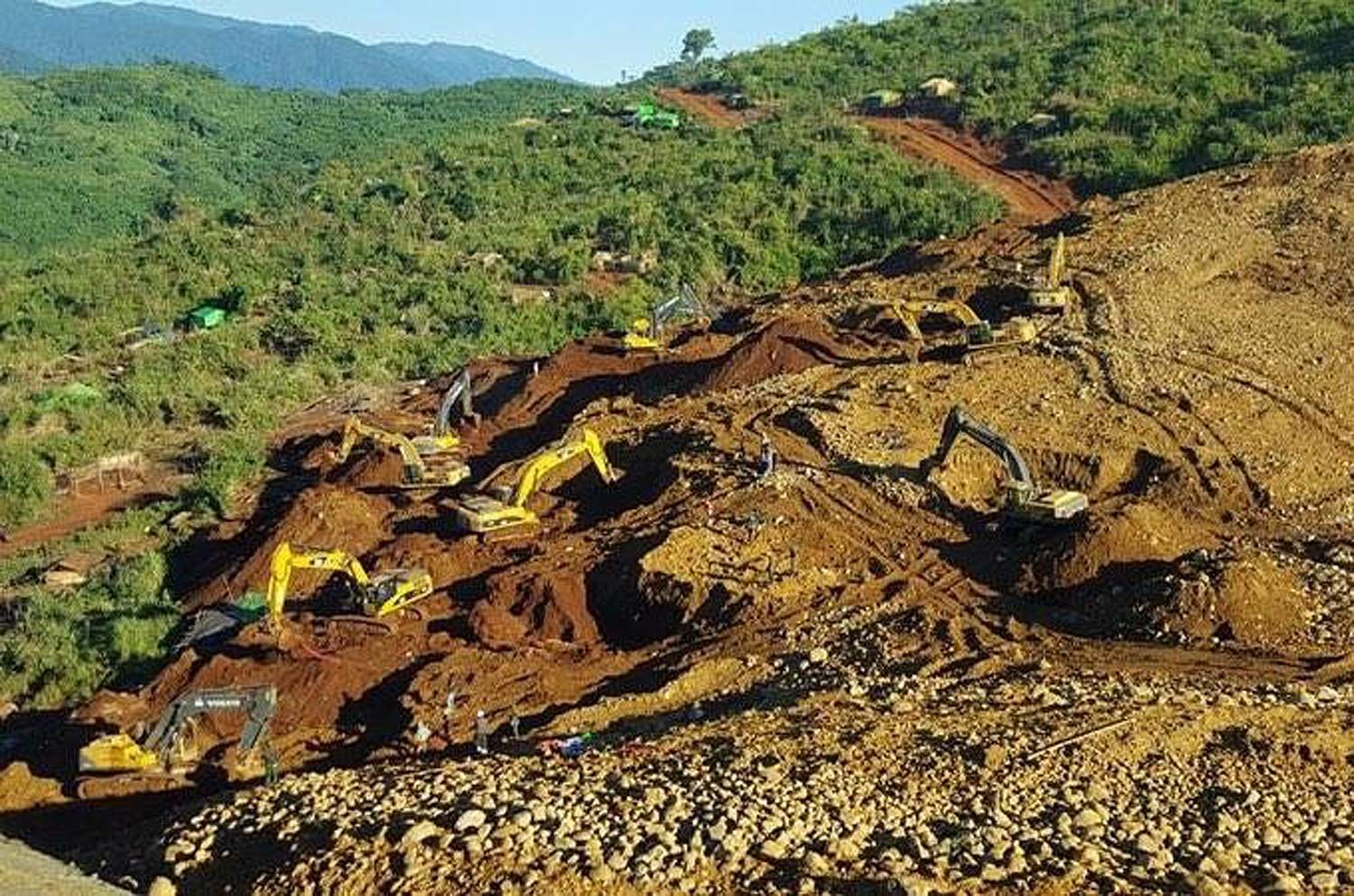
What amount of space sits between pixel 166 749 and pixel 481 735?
3.06 m

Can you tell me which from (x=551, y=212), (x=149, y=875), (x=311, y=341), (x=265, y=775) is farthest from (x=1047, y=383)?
(x=551, y=212)

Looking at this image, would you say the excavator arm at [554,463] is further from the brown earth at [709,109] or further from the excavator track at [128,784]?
the brown earth at [709,109]

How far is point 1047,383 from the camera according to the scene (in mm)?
18781

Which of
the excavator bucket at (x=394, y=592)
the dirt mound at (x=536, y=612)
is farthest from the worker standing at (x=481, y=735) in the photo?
the excavator bucket at (x=394, y=592)

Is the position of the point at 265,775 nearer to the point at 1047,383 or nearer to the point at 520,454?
the point at 520,454

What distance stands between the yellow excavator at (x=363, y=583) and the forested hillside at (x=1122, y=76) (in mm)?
24247

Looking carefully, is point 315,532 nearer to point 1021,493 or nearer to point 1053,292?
point 1021,493

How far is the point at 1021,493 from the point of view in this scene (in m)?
14.8

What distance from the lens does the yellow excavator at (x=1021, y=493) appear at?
570 inches

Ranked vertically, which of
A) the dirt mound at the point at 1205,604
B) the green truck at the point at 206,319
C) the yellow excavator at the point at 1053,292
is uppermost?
the yellow excavator at the point at 1053,292

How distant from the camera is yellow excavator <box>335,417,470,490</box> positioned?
19078 millimetres

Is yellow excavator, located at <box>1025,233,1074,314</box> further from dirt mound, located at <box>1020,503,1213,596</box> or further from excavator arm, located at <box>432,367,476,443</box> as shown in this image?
excavator arm, located at <box>432,367,476,443</box>

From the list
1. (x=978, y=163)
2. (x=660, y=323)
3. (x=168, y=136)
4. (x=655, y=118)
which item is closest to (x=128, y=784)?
(x=660, y=323)

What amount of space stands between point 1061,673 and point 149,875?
7.33 metres
